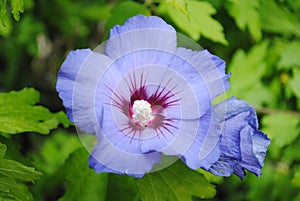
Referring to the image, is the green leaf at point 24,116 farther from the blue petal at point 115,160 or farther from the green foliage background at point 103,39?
the blue petal at point 115,160

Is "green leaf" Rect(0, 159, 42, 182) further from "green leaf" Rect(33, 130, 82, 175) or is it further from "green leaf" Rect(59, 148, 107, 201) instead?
"green leaf" Rect(33, 130, 82, 175)

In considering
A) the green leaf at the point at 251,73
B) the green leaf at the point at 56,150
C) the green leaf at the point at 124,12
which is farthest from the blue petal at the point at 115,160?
the green leaf at the point at 56,150

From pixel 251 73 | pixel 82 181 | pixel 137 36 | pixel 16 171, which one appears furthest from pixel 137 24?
pixel 251 73

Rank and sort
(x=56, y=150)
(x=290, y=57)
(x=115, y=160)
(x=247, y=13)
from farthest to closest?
(x=56, y=150), (x=290, y=57), (x=247, y=13), (x=115, y=160)

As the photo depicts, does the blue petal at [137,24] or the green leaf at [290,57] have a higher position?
the blue petal at [137,24]

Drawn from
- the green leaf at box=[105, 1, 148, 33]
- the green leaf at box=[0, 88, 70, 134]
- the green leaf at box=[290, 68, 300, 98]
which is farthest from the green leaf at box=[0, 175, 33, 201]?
the green leaf at box=[290, 68, 300, 98]

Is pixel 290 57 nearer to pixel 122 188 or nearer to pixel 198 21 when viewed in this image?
pixel 198 21

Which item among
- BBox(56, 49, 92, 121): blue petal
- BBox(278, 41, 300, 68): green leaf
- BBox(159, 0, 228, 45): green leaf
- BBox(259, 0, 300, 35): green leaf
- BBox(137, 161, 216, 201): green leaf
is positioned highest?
BBox(56, 49, 92, 121): blue petal
